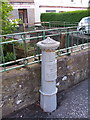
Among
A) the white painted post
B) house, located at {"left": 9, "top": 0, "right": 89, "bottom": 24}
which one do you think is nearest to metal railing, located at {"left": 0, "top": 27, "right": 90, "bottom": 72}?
the white painted post

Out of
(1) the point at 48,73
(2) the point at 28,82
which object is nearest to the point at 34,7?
(2) the point at 28,82

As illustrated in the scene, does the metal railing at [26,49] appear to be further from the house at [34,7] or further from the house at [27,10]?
the house at [27,10]

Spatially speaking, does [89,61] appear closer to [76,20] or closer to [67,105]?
[67,105]

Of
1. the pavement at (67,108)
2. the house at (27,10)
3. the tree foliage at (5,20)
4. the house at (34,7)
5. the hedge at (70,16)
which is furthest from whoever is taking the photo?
the house at (27,10)

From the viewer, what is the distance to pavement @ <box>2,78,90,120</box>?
9.15ft

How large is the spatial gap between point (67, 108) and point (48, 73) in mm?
851

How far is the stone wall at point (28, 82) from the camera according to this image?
8.82ft

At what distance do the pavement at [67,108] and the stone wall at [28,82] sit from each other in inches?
5.0

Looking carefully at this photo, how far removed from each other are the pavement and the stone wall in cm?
13

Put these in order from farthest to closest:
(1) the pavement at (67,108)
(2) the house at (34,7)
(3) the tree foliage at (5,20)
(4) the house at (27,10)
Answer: (4) the house at (27,10)
(2) the house at (34,7)
(3) the tree foliage at (5,20)
(1) the pavement at (67,108)

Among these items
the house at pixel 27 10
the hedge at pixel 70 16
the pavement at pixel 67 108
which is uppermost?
the house at pixel 27 10

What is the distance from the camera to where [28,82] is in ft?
9.64

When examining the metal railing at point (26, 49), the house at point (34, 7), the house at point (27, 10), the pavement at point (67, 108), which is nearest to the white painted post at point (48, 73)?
the pavement at point (67, 108)

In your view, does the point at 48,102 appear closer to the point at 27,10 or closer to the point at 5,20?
the point at 5,20
